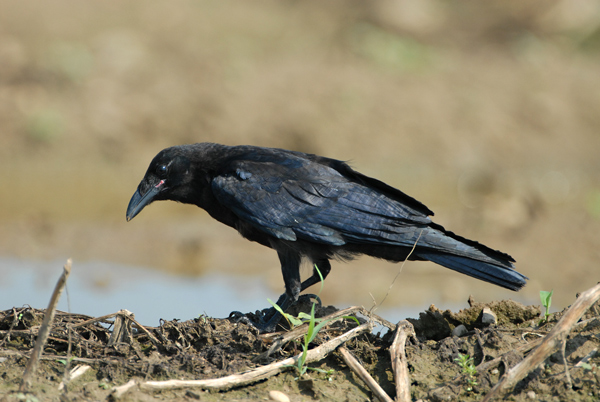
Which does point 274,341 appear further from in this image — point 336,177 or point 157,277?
point 157,277

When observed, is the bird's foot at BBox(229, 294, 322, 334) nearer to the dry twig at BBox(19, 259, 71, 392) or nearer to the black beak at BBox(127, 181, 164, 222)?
the black beak at BBox(127, 181, 164, 222)

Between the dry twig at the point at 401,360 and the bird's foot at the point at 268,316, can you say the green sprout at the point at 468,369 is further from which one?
the bird's foot at the point at 268,316

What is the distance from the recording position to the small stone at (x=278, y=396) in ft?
12.3

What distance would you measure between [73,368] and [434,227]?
2633 millimetres

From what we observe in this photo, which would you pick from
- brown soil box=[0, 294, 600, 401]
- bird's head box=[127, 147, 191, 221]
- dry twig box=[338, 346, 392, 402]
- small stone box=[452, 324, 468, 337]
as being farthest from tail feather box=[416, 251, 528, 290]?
bird's head box=[127, 147, 191, 221]

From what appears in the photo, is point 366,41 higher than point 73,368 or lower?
higher

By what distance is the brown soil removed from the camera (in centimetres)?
372

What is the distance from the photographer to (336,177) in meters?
5.32

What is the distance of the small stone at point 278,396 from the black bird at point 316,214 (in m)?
1.19

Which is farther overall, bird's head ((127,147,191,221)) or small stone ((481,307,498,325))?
bird's head ((127,147,191,221))

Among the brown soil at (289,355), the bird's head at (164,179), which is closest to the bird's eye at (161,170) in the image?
the bird's head at (164,179)

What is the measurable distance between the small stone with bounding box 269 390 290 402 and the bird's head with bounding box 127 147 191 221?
2275mm

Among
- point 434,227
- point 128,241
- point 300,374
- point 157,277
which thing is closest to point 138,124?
point 128,241

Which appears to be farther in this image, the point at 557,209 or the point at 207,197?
the point at 557,209
